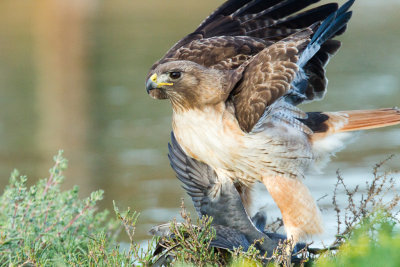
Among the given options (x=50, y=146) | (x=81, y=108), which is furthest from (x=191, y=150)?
(x=81, y=108)

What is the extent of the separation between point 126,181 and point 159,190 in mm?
516

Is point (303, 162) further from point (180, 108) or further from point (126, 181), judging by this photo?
point (126, 181)

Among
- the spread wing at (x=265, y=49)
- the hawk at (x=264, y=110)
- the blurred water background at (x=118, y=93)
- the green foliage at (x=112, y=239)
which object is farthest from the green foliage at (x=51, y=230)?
the blurred water background at (x=118, y=93)

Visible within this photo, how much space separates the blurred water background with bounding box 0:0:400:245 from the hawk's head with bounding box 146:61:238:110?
1.25 meters

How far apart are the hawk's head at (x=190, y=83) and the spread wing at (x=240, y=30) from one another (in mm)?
257

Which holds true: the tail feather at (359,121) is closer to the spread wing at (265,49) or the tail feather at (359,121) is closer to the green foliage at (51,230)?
the spread wing at (265,49)

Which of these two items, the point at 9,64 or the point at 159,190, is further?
the point at 9,64

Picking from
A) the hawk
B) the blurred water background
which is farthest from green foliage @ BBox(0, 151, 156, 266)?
the blurred water background

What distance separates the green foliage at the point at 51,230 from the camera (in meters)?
4.29

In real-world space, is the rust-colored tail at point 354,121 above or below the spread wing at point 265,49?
below

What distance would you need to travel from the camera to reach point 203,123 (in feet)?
→ 15.6

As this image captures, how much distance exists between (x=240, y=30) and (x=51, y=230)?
6.59 feet

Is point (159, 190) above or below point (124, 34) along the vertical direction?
below

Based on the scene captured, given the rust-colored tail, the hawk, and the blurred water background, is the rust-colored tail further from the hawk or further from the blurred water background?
the blurred water background
